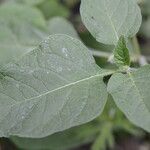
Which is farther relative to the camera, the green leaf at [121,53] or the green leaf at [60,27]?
the green leaf at [60,27]

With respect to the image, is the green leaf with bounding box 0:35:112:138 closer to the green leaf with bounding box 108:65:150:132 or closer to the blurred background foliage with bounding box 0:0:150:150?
the green leaf with bounding box 108:65:150:132

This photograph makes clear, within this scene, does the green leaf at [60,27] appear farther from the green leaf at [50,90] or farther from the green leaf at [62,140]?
the green leaf at [50,90]

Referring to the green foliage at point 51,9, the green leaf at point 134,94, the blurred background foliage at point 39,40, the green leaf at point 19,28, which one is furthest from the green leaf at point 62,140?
the green leaf at point 134,94

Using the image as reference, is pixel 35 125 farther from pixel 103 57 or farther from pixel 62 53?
pixel 103 57

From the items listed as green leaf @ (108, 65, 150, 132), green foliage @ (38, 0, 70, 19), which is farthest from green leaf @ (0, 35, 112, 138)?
green foliage @ (38, 0, 70, 19)

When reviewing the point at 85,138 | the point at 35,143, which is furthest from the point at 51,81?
the point at 85,138

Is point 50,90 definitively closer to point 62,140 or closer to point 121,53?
point 121,53

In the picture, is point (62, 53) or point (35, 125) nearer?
point (35, 125)
